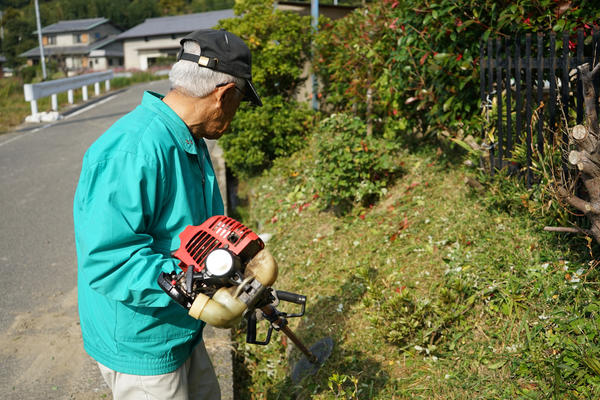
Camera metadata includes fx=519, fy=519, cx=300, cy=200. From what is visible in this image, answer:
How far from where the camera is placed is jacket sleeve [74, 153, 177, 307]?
1763 mm

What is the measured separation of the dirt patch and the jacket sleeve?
1.81 meters

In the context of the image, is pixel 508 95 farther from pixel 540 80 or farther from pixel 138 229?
pixel 138 229

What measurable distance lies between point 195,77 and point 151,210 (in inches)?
21.9

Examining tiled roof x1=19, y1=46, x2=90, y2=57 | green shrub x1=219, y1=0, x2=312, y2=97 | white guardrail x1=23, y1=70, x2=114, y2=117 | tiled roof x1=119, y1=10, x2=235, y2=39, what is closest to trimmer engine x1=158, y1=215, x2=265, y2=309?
green shrub x1=219, y1=0, x2=312, y2=97

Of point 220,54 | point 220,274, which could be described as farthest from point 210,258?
point 220,54

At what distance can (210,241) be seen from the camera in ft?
6.12

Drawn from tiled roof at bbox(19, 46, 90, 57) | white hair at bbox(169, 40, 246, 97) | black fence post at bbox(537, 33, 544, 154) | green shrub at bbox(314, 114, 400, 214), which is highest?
white hair at bbox(169, 40, 246, 97)

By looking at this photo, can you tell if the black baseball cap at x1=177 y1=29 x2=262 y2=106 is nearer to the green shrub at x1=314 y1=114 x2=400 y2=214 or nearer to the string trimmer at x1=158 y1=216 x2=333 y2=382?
the string trimmer at x1=158 y1=216 x2=333 y2=382

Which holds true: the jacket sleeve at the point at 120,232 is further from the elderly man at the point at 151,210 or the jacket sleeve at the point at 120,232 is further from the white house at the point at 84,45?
→ the white house at the point at 84,45

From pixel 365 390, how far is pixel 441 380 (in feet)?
1.53

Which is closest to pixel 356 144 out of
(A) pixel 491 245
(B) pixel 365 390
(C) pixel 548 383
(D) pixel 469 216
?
(D) pixel 469 216

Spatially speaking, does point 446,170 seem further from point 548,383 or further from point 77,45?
point 77,45

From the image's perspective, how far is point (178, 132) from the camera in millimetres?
2020

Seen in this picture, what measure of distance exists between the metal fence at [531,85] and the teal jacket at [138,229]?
2.22m
